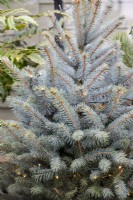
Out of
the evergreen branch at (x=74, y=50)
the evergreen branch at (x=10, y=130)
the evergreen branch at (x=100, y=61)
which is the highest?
the evergreen branch at (x=74, y=50)

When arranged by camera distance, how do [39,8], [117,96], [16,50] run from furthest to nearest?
[39,8] → [16,50] → [117,96]

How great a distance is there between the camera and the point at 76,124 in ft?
8.20

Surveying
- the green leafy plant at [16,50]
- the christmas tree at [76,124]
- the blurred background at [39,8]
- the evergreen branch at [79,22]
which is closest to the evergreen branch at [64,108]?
the christmas tree at [76,124]

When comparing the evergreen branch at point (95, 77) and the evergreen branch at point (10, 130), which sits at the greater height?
the evergreen branch at point (95, 77)

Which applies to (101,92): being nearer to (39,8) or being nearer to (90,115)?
(90,115)

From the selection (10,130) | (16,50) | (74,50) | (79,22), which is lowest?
(10,130)

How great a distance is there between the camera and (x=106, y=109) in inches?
103

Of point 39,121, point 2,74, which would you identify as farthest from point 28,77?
point 2,74

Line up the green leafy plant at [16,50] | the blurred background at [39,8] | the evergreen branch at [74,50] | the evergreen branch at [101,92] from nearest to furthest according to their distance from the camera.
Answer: the evergreen branch at [101,92] < the evergreen branch at [74,50] < the green leafy plant at [16,50] < the blurred background at [39,8]

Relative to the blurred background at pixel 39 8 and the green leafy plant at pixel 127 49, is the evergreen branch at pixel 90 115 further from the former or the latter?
the blurred background at pixel 39 8

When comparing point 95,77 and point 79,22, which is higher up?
point 79,22

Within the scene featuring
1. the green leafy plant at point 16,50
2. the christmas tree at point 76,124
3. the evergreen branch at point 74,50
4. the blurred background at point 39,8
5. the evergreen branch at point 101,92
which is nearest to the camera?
the christmas tree at point 76,124

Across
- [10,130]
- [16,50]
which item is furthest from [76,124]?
[16,50]

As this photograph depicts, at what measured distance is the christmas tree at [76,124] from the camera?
8.06 feet
